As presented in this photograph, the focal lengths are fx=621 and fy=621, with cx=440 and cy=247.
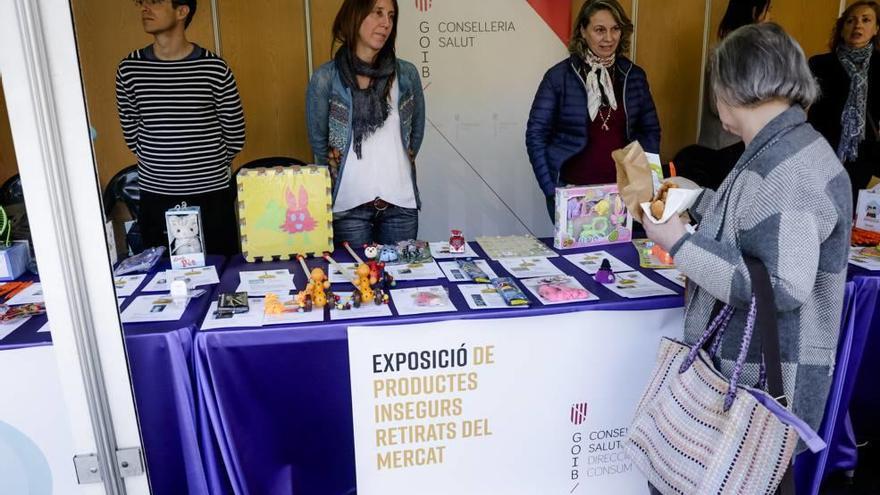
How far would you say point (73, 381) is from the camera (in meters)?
1.36

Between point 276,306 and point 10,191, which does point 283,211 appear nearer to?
point 276,306

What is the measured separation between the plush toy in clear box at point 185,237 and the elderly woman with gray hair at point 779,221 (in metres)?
1.37

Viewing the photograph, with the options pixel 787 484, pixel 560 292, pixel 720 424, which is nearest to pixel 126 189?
pixel 560 292

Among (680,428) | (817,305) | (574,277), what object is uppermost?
(817,305)

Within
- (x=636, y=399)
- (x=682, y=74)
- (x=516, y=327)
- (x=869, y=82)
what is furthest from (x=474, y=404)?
(x=682, y=74)

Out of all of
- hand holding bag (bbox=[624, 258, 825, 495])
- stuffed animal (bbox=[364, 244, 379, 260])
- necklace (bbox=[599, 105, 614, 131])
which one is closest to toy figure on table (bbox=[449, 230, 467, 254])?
stuffed animal (bbox=[364, 244, 379, 260])

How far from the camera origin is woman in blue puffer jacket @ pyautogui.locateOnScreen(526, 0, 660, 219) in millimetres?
2584

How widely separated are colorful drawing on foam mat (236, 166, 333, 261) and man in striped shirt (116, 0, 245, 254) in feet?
1.94

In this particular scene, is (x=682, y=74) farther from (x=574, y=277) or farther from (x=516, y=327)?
(x=516, y=327)

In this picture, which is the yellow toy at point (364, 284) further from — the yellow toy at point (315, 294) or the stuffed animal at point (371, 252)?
the stuffed animal at point (371, 252)

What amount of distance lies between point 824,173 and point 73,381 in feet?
5.21

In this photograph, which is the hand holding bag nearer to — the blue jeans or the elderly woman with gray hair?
the elderly woman with gray hair

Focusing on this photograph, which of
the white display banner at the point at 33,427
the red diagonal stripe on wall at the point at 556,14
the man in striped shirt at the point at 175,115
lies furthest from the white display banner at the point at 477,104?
the white display banner at the point at 33,427

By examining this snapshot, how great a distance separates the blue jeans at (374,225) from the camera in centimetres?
236
